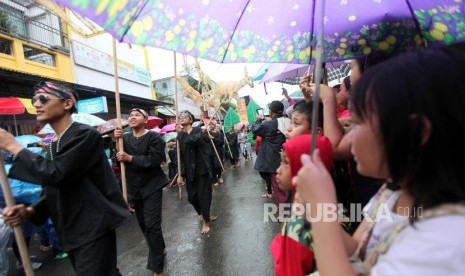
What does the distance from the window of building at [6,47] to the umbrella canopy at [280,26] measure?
10467 mm

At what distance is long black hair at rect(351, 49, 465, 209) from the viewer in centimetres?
83

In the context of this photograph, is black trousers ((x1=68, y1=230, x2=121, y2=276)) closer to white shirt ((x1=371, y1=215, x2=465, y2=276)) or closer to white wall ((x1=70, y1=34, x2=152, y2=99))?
white shirt ((x1=371, y1=215, x2=465, y2=276))

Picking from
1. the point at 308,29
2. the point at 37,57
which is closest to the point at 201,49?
the point at 308,29

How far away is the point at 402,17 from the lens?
1.95m

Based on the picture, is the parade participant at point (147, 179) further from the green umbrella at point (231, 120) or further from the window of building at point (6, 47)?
the green umbrella at point (231, 120)

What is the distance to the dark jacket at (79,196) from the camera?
2.30 metres

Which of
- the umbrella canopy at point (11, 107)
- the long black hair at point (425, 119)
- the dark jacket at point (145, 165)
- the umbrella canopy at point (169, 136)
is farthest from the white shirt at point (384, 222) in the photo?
the umbrella canopy at point (169, 136)

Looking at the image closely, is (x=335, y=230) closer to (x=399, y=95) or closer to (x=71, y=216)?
(x=399, y=95)

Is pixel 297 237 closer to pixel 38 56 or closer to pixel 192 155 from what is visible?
pixel 192 155

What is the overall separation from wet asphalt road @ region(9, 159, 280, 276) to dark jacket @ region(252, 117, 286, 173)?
903mm

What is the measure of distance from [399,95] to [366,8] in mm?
1295

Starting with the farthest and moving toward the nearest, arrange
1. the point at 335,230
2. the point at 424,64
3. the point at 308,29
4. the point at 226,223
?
the point at 226,223 < the point at 308,29 < the point at 335,230 < the point at 424,64

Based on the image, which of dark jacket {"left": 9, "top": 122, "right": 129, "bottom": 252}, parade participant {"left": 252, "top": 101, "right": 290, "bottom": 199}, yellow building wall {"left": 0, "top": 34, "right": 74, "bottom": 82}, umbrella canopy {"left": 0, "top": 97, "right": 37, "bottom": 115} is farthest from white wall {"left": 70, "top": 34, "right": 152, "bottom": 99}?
dark jacket {"left": 9, "top": 122, "right": 129, "bottom": 252}

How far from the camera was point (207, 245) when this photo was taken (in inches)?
186
